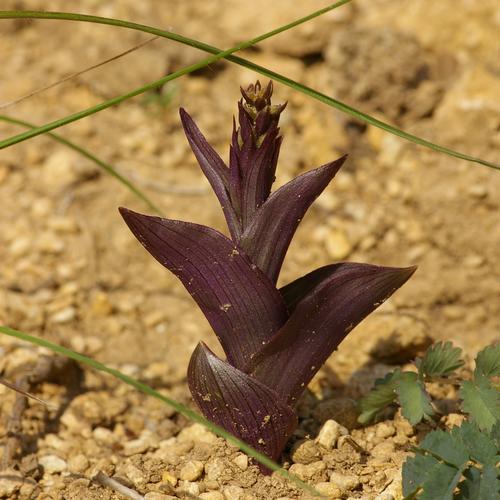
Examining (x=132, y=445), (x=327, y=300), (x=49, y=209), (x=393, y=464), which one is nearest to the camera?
(x=327, y=300)

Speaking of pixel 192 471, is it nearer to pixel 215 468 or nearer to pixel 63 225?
pixel 215 468

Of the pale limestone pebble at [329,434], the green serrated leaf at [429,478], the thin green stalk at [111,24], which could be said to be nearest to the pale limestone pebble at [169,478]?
the pale limestone pebble at [329,434]

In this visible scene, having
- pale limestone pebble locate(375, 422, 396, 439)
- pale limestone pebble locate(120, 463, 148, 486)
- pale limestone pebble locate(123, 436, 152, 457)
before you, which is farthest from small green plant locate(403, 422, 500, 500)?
pale limestone pebble locate(123, 436, 152, 457)

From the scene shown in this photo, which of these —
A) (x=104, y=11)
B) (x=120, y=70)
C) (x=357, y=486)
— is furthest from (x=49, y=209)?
(x=357, y=486)

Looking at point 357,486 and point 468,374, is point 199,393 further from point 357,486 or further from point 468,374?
point 468,374

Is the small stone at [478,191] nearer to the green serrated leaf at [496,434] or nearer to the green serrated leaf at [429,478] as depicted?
the green serrated leaf at [496,434]

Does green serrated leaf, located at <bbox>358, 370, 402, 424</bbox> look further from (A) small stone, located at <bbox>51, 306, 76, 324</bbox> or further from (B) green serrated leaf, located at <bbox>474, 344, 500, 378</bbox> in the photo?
(A) small stone, located at <bbox>51, 306, 76, 324</bbox>
